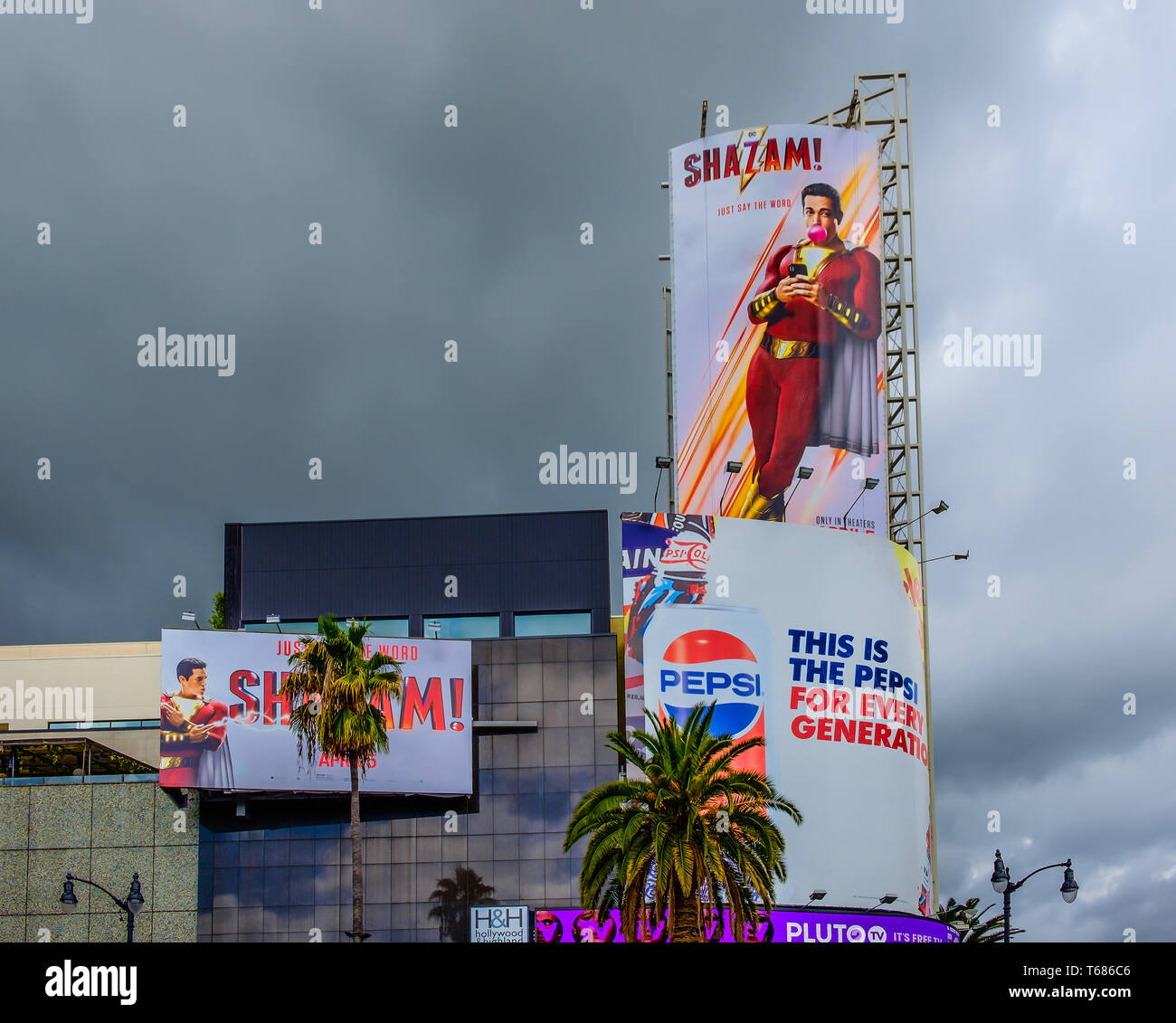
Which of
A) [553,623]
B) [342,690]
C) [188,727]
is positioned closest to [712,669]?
[553,623]

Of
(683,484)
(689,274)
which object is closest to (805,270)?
(689,274)

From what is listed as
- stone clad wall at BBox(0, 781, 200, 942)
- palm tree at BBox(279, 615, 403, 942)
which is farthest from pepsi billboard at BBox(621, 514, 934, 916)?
stone clad wall at BBox(0, 781, 200, 942)

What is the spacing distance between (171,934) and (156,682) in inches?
810

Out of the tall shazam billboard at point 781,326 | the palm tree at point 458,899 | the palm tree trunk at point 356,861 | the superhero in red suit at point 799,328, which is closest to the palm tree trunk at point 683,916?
the palm tree trunk at point 356,861

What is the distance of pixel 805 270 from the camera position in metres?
89.8

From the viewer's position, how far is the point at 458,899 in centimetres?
7100

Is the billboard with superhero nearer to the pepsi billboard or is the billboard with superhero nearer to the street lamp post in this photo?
the pepsi billboard

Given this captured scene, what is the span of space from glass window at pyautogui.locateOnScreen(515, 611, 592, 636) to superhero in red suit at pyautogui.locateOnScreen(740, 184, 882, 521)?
49.7 ft

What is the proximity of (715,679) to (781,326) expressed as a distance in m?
27.0

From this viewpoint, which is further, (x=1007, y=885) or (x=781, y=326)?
(x=781, y=326)

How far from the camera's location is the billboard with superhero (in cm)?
7025

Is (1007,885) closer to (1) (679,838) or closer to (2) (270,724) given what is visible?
(1) (679,838)

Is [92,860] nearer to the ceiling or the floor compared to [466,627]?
nearer to the floor
